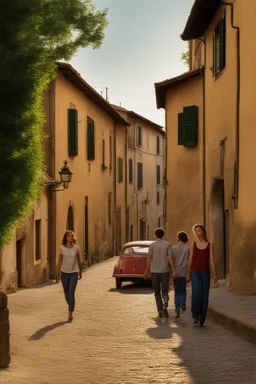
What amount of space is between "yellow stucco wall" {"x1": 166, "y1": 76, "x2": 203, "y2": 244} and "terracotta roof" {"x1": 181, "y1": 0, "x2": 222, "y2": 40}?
2.40 metres

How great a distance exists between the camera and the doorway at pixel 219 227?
21.3 metres

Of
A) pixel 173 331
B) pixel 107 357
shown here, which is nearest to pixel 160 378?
pixel 107 357

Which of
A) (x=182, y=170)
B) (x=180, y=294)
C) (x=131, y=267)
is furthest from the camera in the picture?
(x=182, y=170)

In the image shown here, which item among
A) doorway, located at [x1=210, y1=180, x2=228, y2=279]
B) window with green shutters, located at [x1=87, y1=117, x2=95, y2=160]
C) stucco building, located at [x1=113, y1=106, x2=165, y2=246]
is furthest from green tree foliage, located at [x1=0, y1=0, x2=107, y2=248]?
stucco building, located at [x1=113, y1=106, x2=165, y2=246]

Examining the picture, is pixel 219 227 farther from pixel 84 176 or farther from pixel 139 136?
pixel 139 136

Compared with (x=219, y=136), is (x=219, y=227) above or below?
below

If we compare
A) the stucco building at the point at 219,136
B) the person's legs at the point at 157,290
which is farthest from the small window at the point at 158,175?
the person's legs at the point at 157,290

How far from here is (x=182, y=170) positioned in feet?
86.3

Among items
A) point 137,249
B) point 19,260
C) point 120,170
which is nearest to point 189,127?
point 137,249

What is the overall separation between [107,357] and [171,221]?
1799 centimetres

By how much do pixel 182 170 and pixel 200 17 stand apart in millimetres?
6900

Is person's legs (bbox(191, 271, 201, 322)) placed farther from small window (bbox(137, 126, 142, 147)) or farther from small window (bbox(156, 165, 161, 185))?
small window (bbox(156, 165, 161, 185))

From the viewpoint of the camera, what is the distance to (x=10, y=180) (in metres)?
11.8

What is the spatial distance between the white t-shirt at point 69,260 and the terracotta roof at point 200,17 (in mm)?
8281
